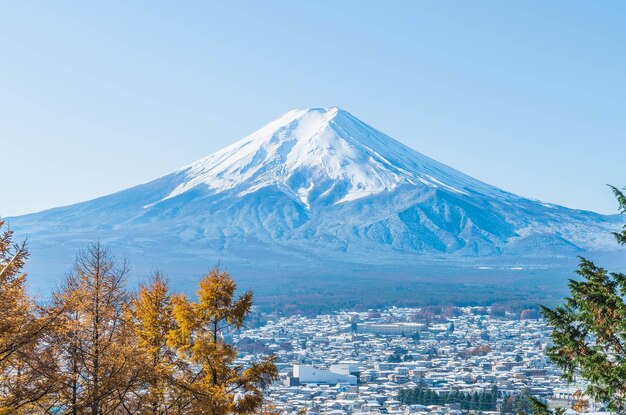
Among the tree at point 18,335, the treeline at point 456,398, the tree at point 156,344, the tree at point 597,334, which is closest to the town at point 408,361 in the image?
the treeline at point 456,398

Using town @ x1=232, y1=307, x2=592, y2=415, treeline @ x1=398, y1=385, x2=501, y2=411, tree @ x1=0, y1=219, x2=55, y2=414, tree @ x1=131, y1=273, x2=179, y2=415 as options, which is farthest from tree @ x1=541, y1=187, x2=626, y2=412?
treeline @ x1=398, y1=385, x2=501, y2=411

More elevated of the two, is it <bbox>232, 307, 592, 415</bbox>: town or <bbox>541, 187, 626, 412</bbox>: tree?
<bbox>541, 187, 626, 412</bbox>: tree

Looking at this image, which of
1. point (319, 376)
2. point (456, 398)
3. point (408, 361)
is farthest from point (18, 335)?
point (408, 361)

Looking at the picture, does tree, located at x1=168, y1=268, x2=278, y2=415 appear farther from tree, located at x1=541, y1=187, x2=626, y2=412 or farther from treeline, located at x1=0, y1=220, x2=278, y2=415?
tree, located at x1=541, y1=187, x2=626, y2=412

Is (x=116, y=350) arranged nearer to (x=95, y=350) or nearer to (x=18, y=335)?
(x=95, y=350)

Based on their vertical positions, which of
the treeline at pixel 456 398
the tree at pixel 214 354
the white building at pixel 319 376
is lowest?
the white building at pixel 319 376

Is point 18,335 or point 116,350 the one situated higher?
point 18,335

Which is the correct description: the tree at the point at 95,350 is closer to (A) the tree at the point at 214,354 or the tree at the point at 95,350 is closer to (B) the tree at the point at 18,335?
(B) the tree at the point at 18,335
